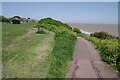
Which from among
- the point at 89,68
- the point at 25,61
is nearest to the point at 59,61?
the point at 89,68

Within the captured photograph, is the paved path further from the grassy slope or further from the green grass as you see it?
the grassy slope

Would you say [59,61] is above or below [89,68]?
above

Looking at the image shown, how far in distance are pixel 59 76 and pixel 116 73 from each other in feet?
8.20

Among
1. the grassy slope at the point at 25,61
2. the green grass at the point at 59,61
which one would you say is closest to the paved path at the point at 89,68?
the green grass at the point at 59,61

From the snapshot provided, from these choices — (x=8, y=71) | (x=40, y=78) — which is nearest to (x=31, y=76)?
(x=40, y=78)

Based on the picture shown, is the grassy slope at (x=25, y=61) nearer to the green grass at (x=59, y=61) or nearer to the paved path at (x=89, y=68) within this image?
the green grass at (x=59, y=61)

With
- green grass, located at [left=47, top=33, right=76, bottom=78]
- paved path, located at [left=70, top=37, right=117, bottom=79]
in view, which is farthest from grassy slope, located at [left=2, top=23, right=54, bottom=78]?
paved path, located at [left=70, top=37, right=117, bottom=79]

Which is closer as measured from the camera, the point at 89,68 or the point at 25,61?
the point at 25,61

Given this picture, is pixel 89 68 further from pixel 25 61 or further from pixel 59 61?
pixel 25 61

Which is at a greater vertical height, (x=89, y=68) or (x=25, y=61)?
(x=25, y=61)

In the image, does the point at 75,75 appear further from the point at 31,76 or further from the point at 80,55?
the point at 80,55

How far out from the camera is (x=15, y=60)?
33.8 ft

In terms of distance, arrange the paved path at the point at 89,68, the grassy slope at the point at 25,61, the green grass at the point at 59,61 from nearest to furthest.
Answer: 1. the grassy slope at the point at 25,61
2. the green grass at the point at 59,61
3. the paved path at the point at 89,68

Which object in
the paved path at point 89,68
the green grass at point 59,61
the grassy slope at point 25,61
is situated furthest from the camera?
the paved path at point 89,68
